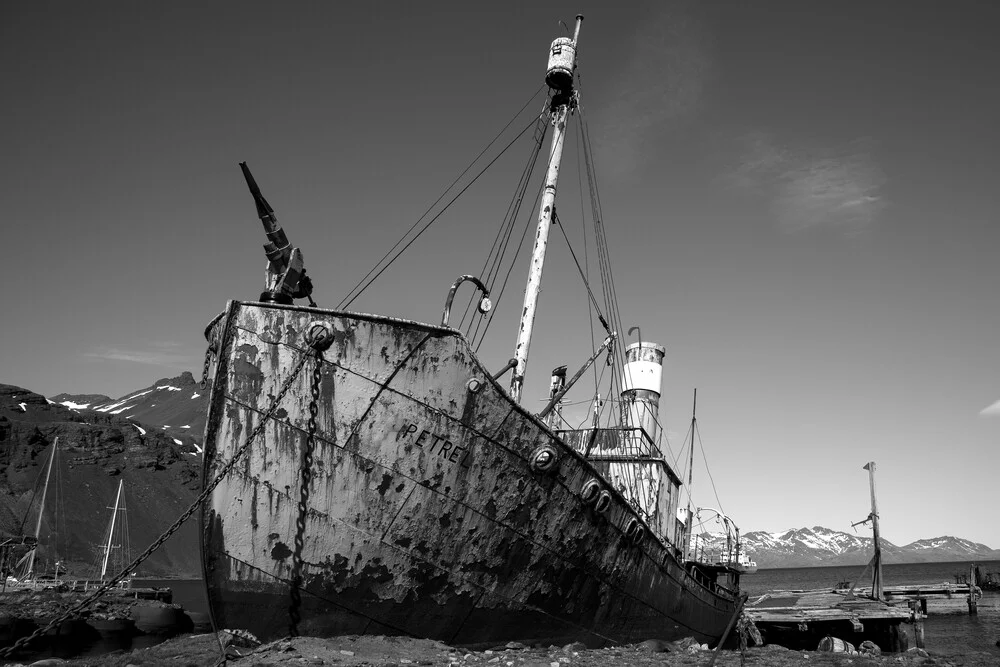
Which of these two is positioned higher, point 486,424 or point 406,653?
point 486,424

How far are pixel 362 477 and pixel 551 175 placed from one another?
8.33 meters

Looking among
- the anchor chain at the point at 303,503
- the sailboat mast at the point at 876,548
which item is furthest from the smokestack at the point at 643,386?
the sailboat mast at the point at 876,548

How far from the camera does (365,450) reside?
8.82m

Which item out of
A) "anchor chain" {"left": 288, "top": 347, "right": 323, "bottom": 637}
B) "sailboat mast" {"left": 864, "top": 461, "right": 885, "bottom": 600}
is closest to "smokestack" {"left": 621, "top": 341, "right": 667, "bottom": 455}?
"anchor chain" {"left": 288, "top": 347, "right": 323, "bottom": 637}

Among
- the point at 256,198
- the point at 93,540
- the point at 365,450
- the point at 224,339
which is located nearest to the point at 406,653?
the point at 365,450

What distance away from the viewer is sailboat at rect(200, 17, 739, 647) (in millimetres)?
8734

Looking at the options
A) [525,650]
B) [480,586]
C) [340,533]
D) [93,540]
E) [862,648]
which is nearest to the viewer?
[340,533]

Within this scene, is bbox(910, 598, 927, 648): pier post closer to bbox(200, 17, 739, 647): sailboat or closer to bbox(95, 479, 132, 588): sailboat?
bbox(200, 17, 739, 647): sailboat

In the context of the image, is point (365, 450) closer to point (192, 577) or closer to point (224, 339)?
point (224, 339)

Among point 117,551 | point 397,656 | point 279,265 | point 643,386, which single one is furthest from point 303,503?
point 117,551

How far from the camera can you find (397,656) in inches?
345

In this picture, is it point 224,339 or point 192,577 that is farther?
point 192,577

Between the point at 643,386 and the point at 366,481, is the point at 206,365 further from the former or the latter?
the point at 643,386

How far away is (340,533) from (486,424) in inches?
95.9
